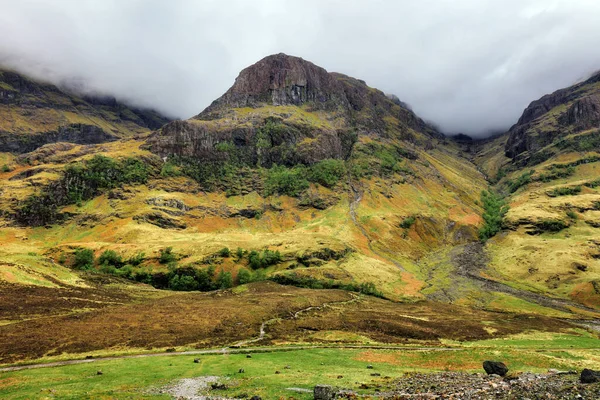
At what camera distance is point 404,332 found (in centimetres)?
6962

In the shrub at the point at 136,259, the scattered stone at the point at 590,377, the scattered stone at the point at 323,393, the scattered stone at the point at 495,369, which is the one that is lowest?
the shrub at the point at 136,259

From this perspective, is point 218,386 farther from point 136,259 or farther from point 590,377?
point 136,259

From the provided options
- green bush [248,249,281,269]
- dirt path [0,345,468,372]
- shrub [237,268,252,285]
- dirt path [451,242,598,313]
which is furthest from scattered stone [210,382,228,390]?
dirt path [451,242,598,313]

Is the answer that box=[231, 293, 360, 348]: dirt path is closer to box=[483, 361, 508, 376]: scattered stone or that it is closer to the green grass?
the green grass

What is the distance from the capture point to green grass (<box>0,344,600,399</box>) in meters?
30.2

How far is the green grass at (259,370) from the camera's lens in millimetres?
30250

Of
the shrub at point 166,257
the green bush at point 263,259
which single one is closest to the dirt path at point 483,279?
the green bush at point 263,259

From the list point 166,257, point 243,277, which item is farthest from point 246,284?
point 166,257

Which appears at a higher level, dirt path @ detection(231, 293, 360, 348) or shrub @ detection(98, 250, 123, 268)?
shrub @ detection(98, 250, 123, 268)

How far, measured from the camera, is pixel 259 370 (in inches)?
1507

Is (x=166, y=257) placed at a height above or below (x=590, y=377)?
below

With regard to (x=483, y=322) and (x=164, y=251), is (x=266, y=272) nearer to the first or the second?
(x=164, y=251)

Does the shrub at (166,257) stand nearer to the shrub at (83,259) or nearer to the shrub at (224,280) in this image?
the shrub at (224,280)

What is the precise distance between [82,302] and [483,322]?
96.3 m
